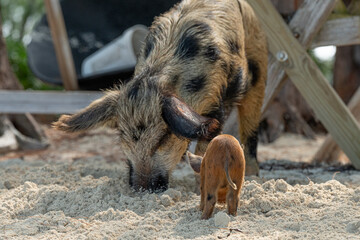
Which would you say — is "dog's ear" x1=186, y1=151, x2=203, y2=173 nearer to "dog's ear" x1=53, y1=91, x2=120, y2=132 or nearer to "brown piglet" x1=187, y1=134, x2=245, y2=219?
"brown piglet" x1=187, y1=134, x2=245, y2=219

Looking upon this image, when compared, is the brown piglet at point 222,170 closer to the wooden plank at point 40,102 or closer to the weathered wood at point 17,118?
the wooden plank at point 40,102

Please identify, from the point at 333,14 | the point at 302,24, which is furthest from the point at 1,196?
the point at 333,14

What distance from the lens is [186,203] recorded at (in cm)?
364

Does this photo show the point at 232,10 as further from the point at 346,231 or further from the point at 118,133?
the point at 346,231

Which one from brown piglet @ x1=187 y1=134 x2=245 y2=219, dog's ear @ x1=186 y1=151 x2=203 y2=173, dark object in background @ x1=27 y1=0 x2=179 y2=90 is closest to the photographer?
brown piglet @ x1=187 y1=134 x2=245 y2=219

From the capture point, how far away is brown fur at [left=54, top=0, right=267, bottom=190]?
374 cm

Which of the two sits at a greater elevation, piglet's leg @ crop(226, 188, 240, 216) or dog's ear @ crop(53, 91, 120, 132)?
dog's ear @ crop(53, 91, 120, 132)

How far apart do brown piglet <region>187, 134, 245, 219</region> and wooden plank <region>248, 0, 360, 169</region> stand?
2.11 m

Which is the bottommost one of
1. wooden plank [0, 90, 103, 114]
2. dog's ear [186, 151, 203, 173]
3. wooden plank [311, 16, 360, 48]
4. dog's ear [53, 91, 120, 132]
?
dog's ear [186, 151, 203, 173]

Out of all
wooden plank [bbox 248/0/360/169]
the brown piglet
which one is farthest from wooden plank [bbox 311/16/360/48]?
the brown piglet

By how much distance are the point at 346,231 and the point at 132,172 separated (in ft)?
5.65

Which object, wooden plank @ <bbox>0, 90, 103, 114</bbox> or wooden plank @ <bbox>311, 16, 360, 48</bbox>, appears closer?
wooden plank @ <bbox>311, 16, 360, 48</bbox>

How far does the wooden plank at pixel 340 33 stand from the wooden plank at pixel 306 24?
12 centimetres

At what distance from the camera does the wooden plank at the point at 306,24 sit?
4934mm
